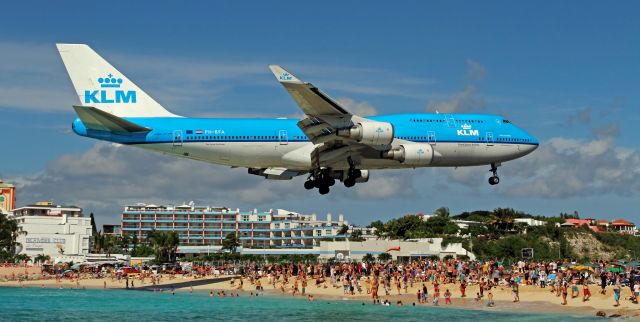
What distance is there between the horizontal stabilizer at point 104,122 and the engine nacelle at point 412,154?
49.2 ft

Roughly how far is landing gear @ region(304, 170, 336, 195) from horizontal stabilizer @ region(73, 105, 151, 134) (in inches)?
439

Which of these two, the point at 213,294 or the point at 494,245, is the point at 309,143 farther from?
the point at 494,245

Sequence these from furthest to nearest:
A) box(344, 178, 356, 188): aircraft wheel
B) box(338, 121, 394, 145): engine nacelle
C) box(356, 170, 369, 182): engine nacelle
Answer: box(356, 170, 369, 182): engine nacelle, box(344, 178, 356, 188): aircraft wheel, box(338, 121, 394, 145): engine nacelle

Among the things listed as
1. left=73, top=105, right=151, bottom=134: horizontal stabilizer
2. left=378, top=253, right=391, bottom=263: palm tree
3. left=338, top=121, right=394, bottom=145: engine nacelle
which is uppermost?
left=73, top=105, right=151, bottom=134: horizontal stabilizer

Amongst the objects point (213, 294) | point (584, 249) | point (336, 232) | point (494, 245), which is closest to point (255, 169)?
point (213, 294)

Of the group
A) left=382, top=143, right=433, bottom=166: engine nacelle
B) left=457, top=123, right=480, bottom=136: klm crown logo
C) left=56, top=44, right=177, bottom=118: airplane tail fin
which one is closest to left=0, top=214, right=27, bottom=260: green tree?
left=56, top=44, right=177, bottom=118: airplane tail fin

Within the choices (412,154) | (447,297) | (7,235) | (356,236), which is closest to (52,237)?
(7,235)

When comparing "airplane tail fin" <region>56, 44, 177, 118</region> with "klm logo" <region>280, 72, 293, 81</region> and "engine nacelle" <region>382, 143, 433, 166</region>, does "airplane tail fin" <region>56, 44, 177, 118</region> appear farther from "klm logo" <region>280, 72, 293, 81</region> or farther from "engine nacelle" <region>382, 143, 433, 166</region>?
"engine nacelle" <region>382, 143, 433, 166</region>

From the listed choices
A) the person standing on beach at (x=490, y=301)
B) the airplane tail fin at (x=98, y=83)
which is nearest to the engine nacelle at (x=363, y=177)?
the person standing on beach at (x=490, y=301)

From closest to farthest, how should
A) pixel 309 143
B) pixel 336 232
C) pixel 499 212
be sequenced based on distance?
pixel 309 143, pixel 499 212, pixel 336 232

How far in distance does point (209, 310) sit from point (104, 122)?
23.4 m

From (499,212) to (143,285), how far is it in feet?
227

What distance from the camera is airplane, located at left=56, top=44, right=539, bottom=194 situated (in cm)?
4684

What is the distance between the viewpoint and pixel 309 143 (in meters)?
51.1
